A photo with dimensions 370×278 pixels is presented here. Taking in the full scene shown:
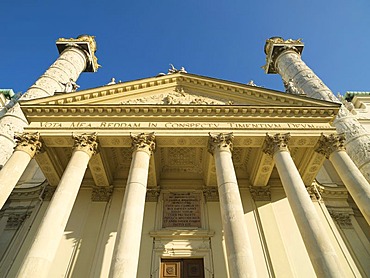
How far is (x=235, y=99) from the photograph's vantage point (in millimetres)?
14531

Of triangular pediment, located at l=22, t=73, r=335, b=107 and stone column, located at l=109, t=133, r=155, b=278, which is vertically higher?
triangular pediment, located at l=22, t=73, r=335, b=107

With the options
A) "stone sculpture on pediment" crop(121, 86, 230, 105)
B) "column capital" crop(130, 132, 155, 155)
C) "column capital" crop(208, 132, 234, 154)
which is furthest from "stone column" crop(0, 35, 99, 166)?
"column capital" crop(208, 132, 234, 154)

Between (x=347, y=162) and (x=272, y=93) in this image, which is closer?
(x=347, y=162)

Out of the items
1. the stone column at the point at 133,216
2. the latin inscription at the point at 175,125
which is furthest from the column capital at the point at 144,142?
the latin inscription at the point at 175,125

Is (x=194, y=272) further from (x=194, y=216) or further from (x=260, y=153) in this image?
(x=260, y=153)

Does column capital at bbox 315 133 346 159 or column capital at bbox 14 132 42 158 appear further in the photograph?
column capital at bbox 315 133 346 159

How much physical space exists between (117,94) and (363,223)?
1527 cm

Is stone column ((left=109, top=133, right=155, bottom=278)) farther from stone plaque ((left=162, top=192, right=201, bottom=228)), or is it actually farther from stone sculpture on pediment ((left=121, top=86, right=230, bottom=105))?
stone plaque ((left=162, top=192, right=201, bottom=228))

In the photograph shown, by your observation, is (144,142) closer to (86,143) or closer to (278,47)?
(86,143)

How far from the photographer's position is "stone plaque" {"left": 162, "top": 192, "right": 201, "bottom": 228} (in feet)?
46.2

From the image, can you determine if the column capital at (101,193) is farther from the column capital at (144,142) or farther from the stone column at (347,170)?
the stone column at (347,170)

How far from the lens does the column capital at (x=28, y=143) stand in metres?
11.5

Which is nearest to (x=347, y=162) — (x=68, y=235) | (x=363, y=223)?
(x=363, y=223)

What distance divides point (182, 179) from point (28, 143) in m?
8.23
